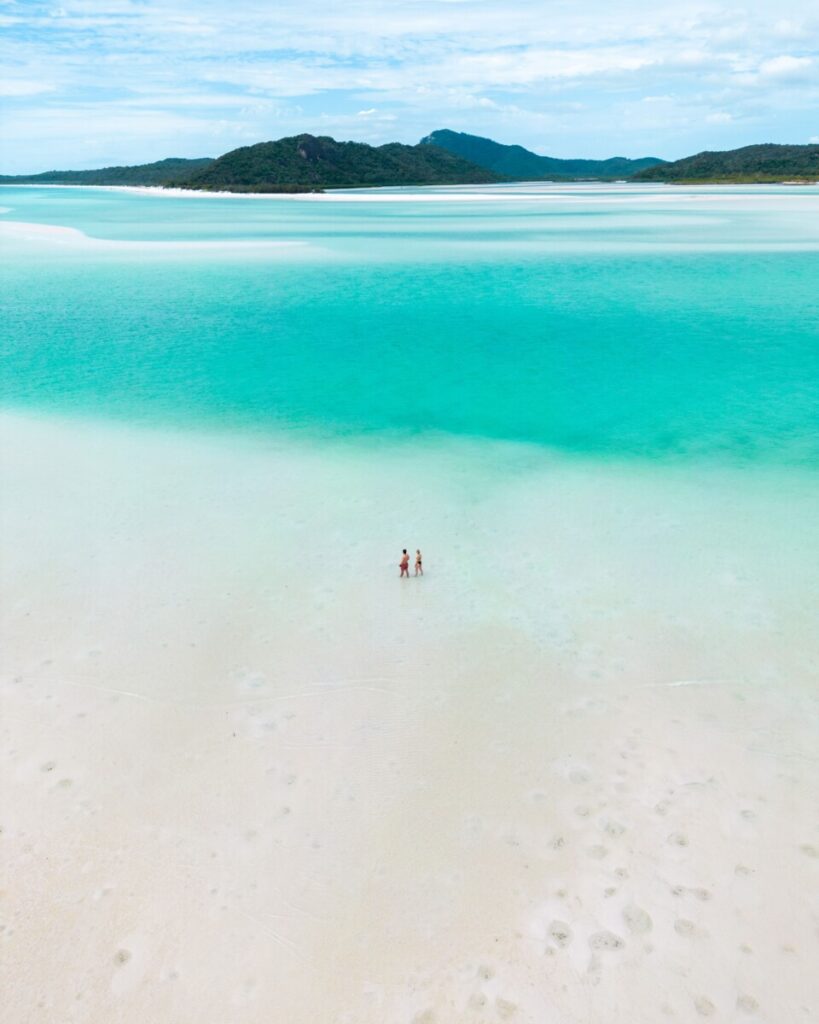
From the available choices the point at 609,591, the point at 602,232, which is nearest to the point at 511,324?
the point at 609,591

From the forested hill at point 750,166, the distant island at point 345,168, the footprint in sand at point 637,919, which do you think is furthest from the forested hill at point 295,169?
the footprint in sand at point 637,919

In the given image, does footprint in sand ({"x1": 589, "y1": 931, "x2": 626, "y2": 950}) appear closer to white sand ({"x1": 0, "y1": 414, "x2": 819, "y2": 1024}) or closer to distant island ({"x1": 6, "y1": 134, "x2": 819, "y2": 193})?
white sand ({"x1": 0, "y1": 414, "x2": 819, "y2": 1024})

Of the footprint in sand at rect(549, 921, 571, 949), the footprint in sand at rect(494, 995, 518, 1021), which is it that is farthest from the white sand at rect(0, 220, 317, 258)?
the footprint in sand at rect(494, 995, 518, 1021)

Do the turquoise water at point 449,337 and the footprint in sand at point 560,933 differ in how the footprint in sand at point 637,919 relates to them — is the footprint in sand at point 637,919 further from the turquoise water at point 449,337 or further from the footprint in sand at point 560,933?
the turquoise water at point 449,337

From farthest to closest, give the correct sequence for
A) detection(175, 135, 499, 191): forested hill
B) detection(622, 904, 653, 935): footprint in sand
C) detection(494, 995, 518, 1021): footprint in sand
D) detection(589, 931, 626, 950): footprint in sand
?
detection(175, 135, 499, 191): forested hill
detection(622, 904, 653, 935): footprint in sand
detection(589, 931, 626, 950): footprint in sand
detection(494, 995, 518, 1021): footprint in sand

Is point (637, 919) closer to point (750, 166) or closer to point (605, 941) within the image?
point (605, 941)
